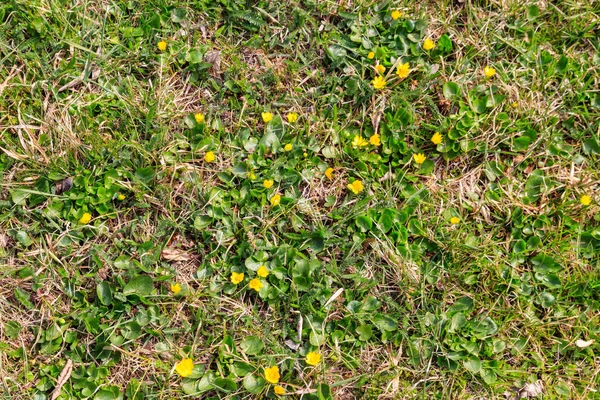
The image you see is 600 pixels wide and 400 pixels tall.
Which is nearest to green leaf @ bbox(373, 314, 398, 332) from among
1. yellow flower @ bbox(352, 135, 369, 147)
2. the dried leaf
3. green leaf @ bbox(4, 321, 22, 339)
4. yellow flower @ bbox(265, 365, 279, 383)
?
yellow flower @ bbox(265, 365, 279, 383)

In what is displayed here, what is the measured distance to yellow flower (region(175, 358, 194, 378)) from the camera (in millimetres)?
2631

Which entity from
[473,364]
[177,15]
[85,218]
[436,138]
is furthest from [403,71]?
[85,218]

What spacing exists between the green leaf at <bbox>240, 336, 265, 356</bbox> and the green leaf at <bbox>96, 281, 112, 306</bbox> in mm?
681

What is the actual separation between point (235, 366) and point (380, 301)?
78 centimetres

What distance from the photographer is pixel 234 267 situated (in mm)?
2814

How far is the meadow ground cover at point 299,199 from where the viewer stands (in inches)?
107

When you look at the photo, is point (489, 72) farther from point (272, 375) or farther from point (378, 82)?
point (272, 375)

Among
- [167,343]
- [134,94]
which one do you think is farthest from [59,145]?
[167,343]

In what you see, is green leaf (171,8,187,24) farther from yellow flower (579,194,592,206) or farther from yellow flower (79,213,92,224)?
yellow flower (579,194,592,206)

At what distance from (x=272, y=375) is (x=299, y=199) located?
0.90 metres

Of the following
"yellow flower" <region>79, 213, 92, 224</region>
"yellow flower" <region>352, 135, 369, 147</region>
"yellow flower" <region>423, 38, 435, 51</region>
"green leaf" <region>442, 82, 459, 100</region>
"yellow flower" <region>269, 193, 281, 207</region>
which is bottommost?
"yellow flower" <region>79, 213, 92, 224</region>

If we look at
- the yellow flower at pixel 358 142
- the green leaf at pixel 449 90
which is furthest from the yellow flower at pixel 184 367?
the green leaf at pixel 449 90

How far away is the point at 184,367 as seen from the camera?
2639 millimetres

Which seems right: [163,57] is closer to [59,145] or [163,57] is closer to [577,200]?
[59,145]
